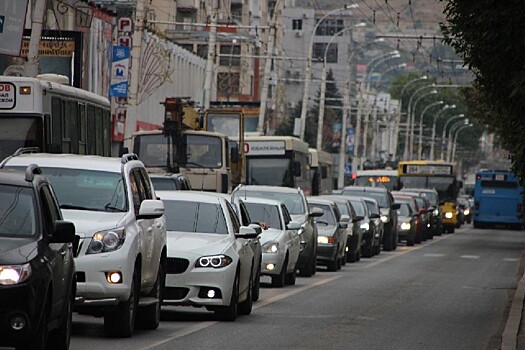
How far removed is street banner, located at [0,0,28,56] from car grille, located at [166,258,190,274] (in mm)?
15076

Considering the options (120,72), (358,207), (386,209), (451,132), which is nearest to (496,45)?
(358,207)

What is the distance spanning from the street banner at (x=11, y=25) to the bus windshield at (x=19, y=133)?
908 centimetres

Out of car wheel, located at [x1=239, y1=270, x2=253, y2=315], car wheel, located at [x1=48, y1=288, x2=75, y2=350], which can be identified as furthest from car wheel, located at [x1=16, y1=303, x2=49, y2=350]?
car wheel, located at [x1=239, y1=270, x2=253, y2=315]

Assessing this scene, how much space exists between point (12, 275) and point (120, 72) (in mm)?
36733

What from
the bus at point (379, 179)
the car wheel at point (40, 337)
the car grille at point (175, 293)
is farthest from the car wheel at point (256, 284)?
the bus at point (379, 179)

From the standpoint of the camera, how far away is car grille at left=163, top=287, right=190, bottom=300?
18.4 metres

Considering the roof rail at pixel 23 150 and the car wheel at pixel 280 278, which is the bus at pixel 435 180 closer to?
the car wheel at pixel 280 278

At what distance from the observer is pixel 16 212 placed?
12.4 meters

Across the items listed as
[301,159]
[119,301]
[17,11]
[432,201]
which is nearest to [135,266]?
[119,301]

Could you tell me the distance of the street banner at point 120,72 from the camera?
4738 centimetres

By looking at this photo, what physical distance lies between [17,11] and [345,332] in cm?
1741

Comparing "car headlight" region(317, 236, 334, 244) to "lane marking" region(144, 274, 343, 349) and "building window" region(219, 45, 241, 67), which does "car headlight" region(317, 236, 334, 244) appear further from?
"building window" region(219, 45, 241, 67)

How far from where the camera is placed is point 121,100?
5625 cm

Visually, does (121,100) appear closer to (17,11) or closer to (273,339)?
(17,11)
